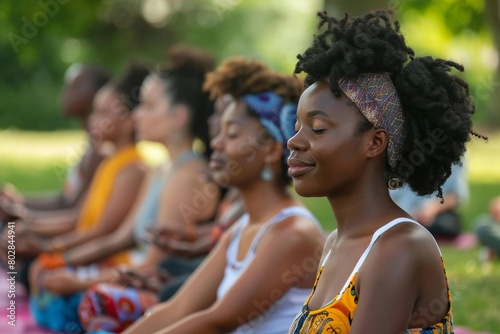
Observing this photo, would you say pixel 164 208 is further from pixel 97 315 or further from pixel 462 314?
A: pixel 462 314

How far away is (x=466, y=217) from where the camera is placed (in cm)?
1031

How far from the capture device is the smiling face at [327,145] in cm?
272

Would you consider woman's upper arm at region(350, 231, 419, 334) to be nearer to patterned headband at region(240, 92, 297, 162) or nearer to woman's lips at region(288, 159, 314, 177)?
woman's lips at region(288, 159, 314, 177)

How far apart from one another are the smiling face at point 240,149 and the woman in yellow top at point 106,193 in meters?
2.11

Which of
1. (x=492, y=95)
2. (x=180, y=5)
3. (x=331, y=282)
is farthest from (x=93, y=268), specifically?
(x=180, y=5)

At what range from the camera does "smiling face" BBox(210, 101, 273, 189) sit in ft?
13.3

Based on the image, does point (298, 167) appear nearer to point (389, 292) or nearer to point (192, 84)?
point (389, 292)

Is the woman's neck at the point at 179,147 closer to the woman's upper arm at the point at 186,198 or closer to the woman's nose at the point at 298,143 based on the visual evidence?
the woman's upper arm at the point at 186,198

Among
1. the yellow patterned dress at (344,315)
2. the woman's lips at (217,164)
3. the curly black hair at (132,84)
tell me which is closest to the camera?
the yellow patterned dress at (344,315)

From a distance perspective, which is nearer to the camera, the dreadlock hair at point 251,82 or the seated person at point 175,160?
the dreadlock hair at point 251,82

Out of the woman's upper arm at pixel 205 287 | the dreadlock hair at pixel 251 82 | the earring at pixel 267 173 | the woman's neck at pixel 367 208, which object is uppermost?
the dreadlock hair at pixel 251 82

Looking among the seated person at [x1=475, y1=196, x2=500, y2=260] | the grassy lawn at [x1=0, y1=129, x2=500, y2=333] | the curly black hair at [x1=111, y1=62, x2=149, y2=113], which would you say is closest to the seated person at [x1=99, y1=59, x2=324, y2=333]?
the grassy lawn at [x1=0, y1=129, x2=500, y2=333]

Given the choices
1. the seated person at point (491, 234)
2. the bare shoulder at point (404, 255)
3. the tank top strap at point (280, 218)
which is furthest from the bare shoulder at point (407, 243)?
the seated person at point (491, 234)

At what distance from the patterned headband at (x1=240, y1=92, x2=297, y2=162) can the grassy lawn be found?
30.4 inches
